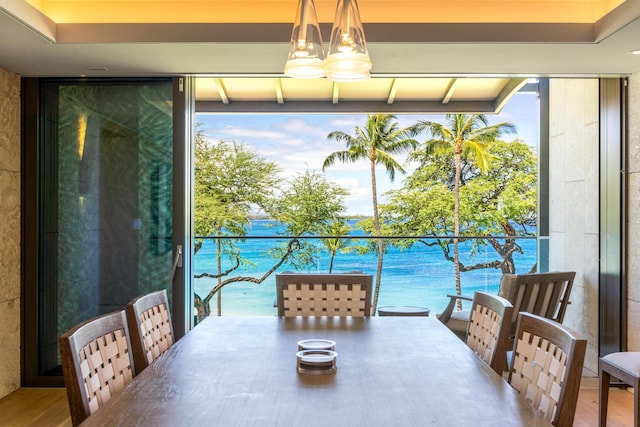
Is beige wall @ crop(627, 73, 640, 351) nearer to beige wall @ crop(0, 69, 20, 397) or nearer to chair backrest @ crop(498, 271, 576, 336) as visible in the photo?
chair backrest @ crop(498, 271, 576, 336)

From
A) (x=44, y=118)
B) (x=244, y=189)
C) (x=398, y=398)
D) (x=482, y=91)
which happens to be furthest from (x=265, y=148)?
(x=398, y=398)

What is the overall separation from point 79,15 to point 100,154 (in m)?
1.13

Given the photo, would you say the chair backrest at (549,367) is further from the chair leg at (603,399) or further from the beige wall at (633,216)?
the beige wall at (633,216)

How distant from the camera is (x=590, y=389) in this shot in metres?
4.20

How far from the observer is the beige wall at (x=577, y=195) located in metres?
4.58

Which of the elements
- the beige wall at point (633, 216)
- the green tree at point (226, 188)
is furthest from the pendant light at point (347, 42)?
the green tree at point (226, 188)

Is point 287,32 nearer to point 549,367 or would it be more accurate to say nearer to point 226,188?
point 549,367

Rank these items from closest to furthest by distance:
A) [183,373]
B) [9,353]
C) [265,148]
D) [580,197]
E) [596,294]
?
[183,373] < [9,353] < [596,294] < [580,197] < [265,148]

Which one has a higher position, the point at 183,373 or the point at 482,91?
the point at 482,91

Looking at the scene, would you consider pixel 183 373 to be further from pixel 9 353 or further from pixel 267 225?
pixel 267 225

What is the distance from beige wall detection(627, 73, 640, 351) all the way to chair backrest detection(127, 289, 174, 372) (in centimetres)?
333

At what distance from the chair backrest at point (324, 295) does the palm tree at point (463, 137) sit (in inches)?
463

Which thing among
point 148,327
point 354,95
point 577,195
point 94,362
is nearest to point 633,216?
point 577,195

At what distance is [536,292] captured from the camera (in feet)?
13.9
